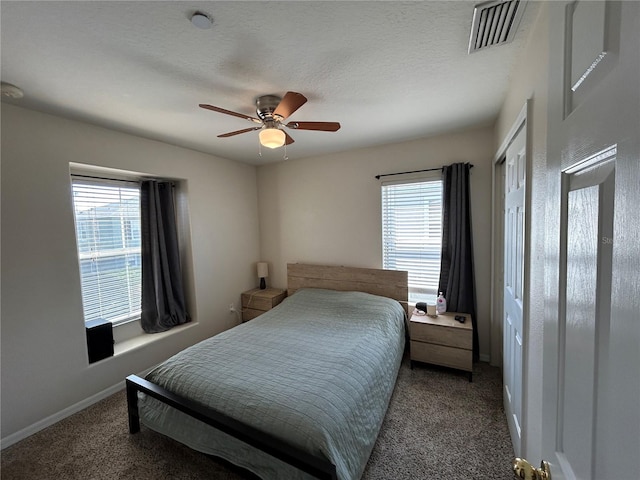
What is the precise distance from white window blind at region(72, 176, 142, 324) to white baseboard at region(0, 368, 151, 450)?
0.67 metres

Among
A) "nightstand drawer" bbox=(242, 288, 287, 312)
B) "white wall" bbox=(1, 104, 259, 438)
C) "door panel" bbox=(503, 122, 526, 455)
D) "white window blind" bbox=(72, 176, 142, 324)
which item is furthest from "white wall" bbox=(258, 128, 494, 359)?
"white window blind" bbox=(72, 176, 142, 324)

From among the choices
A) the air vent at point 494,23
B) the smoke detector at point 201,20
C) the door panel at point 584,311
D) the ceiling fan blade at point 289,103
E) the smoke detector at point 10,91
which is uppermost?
the smoke detector at point 201,20

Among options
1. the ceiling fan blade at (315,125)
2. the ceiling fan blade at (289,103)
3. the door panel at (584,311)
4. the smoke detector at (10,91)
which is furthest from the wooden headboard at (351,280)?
the smoke detector at (10,91)

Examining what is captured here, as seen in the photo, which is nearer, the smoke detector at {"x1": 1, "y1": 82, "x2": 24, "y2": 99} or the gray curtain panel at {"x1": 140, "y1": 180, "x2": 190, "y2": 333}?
the smoke detector at {"x1": 1, "y1": 82, "x2": 24, "y2": 99}

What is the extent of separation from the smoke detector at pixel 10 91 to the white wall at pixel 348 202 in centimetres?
257

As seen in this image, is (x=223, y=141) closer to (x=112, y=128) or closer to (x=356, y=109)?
(x=112, y=128)

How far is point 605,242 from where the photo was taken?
43 cm

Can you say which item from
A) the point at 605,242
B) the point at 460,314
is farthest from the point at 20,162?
the point at 460,314

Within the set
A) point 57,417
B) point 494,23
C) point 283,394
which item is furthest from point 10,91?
point 494,23

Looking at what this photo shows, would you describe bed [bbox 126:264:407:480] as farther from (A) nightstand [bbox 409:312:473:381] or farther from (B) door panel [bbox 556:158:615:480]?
(B) door panel [bbox 556:158:615:480]

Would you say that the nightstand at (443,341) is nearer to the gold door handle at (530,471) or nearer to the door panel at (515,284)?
the door panel at (515,284)

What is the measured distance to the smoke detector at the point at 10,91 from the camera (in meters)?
1.65

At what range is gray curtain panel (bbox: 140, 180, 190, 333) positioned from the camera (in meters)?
3.01

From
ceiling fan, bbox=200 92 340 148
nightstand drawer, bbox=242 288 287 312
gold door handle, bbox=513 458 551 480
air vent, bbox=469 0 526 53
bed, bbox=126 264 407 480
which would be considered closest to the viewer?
gold door handle, bbox=513 458 551 480
